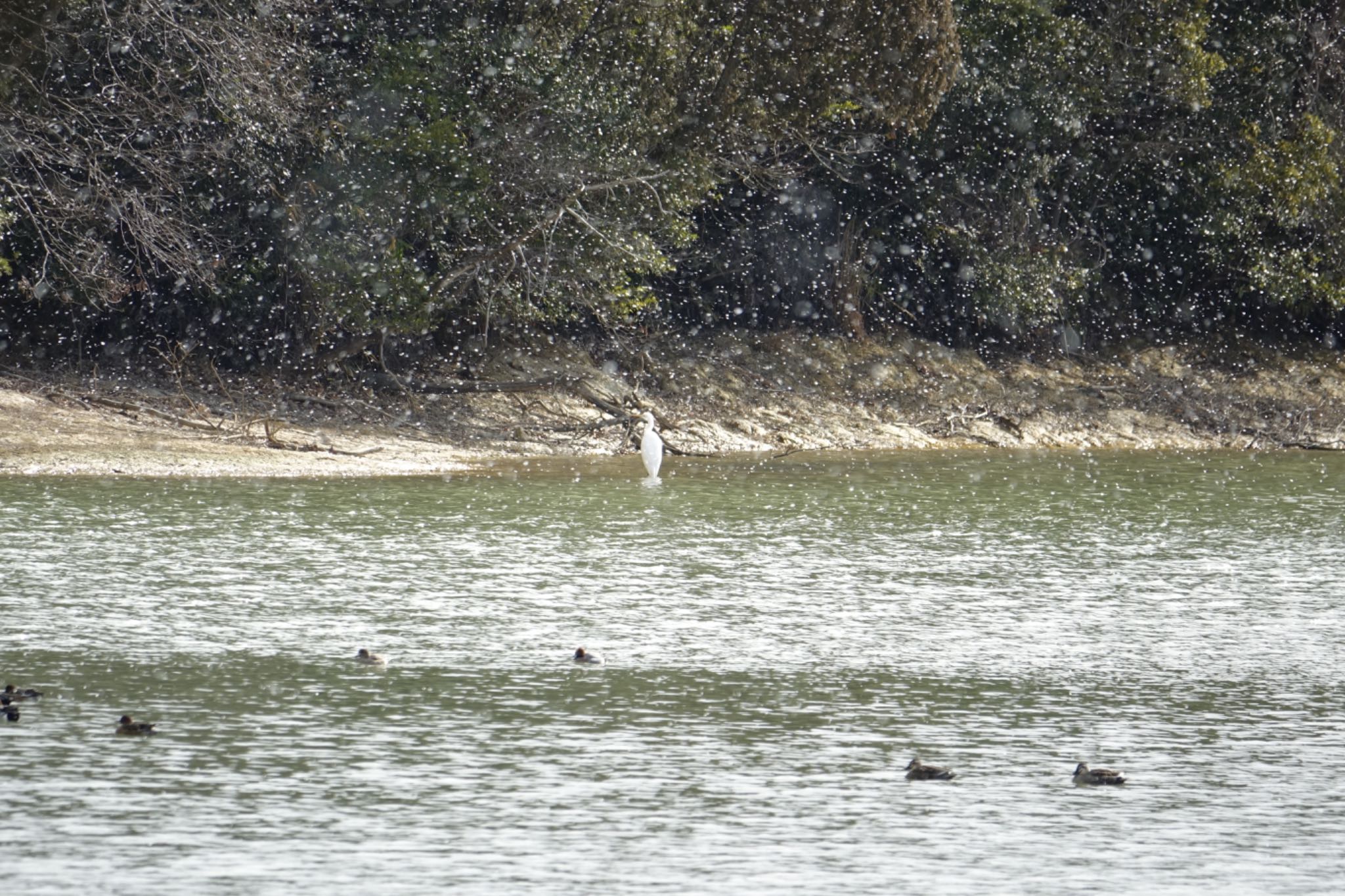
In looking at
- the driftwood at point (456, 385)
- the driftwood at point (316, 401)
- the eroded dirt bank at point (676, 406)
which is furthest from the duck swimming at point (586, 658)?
the driftwood at point (456, 385)

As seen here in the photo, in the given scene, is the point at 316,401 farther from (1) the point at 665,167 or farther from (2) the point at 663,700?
(2) the point at 663,700

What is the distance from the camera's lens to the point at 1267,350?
30234mm

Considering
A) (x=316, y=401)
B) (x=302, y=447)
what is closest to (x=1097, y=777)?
(x=302, y=447)

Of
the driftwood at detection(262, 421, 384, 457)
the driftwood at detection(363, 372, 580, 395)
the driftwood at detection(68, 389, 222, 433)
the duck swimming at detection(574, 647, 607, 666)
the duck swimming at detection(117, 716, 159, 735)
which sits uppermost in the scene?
the driftwood at detection(363, 372, 580, 395)

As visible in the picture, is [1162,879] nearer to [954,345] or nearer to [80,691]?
[80,691]

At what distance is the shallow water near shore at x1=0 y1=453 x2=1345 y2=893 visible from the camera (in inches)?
244

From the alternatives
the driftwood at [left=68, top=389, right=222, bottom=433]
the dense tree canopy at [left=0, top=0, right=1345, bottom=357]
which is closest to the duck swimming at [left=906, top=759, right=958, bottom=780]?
the dense tree canopy at [left=0, top=0, right=1345, bottom=357]

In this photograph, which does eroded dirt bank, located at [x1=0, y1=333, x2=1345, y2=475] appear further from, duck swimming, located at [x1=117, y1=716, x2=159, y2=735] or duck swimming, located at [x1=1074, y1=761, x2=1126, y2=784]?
duck swimming, located at [x1=1074, y1=761, x2=1126, y2=784]

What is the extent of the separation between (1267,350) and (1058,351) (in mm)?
3388

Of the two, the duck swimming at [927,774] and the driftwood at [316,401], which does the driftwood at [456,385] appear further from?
the duck swimming at [927,774]

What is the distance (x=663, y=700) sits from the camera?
8.53m

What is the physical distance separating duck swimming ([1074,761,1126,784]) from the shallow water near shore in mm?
104

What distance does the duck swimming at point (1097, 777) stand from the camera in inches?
278

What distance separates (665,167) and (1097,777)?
59.3 feet
